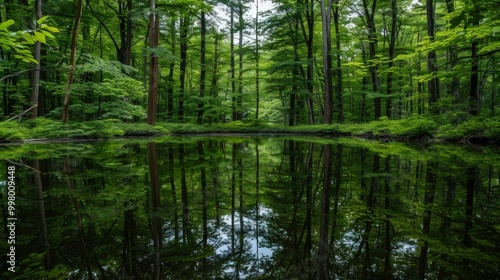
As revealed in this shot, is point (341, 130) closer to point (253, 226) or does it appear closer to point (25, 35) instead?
point (253, 226)

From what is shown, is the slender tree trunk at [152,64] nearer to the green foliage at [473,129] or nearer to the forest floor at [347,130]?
the forest floor at [347,130]

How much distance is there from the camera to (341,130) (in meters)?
16.4

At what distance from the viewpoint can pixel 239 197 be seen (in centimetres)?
312

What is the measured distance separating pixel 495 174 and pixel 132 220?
15.2ft

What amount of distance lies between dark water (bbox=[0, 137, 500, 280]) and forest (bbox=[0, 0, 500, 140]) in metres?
5.46

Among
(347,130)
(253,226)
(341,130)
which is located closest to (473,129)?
(347,130)

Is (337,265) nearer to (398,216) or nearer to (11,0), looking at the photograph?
(398,216)

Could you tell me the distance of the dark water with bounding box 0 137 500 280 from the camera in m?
1.55

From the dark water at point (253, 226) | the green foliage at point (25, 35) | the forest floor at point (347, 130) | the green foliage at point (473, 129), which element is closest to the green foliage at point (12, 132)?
the forest floor at point (347, 130)

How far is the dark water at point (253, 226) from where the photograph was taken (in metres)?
1.55

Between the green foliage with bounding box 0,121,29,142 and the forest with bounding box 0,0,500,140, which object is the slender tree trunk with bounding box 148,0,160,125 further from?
the green foliage with bounding box 0,121,29,142

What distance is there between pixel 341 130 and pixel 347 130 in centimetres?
42

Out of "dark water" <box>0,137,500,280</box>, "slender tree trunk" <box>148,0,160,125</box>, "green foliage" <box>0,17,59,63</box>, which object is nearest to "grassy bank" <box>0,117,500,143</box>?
"slender tree trunk" <box>148,0,160,125</box>

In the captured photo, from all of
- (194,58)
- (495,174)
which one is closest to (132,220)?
(495,174)
